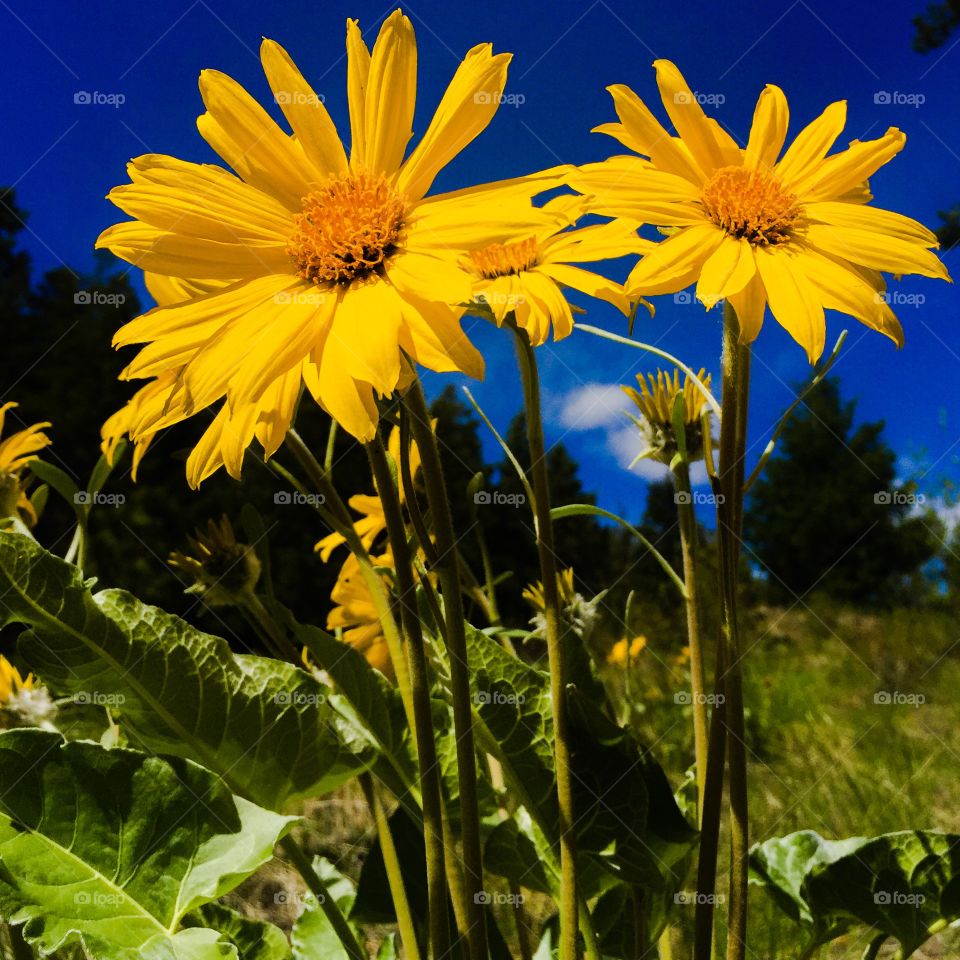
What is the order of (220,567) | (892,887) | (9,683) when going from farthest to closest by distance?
(9,683) < (220,567) < (892,887)

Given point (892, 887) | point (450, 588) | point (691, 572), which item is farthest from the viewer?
point (892, 887)

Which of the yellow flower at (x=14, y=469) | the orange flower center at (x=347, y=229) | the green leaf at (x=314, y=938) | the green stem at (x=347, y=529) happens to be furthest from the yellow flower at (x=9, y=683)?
the orange flower center at (x=347, y=229)

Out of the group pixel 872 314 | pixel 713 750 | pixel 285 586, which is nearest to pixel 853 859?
pixel 713 750

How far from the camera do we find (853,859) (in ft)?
3.15

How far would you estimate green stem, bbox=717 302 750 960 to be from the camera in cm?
65

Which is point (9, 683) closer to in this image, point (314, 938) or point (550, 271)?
→ point (314, 938)

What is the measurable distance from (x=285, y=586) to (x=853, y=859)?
331cm

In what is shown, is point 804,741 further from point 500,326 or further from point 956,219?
point 956,219

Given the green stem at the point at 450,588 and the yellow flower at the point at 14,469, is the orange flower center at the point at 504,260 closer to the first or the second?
the green stem at the point at 450,588

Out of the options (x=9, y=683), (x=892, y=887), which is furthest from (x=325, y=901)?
(x=9, y=683)

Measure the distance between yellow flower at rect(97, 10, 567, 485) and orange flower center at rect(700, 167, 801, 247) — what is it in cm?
16

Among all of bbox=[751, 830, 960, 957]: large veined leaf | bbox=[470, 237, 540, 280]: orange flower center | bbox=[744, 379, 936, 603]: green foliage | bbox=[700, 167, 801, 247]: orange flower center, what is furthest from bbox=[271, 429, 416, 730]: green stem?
bbox=[744, 379, 936, 603]: green foliage

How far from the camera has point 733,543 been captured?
0.66 m

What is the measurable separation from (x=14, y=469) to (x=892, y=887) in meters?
1.07
